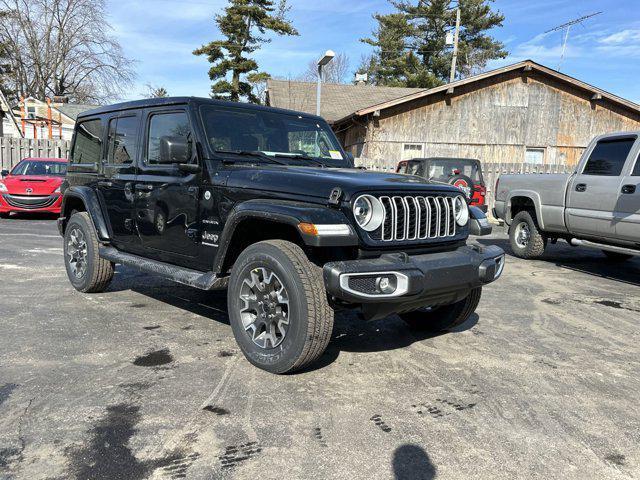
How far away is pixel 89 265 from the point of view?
5488 mm

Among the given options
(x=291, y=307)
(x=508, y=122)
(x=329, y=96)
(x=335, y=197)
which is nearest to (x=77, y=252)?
(x=291, y=307)

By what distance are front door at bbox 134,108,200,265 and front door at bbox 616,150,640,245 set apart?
5616 mm

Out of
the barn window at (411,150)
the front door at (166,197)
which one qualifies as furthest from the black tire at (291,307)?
the barn window at (411,150)

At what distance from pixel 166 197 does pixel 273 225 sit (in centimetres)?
127

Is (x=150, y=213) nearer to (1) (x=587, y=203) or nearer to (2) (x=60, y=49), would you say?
(1) (x=587, y=203)

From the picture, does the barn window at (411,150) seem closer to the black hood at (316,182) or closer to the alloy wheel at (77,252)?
the alloy wheel at (77,252)

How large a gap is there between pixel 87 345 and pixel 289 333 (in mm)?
1809

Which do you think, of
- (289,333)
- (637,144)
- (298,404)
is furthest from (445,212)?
(637,144)

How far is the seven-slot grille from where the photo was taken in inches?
137

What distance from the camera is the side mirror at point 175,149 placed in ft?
13.4

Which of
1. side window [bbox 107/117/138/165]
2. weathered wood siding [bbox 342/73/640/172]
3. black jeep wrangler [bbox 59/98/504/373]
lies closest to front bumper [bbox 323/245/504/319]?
black jeep wrangler [bbox 59/98/504/373]

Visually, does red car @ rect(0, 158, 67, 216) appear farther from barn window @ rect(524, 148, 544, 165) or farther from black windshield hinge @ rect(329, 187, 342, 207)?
barn window @ rect(524, 148, 544, 165)

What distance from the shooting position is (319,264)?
346 centimetres

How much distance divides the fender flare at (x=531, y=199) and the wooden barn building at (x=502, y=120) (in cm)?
1152
